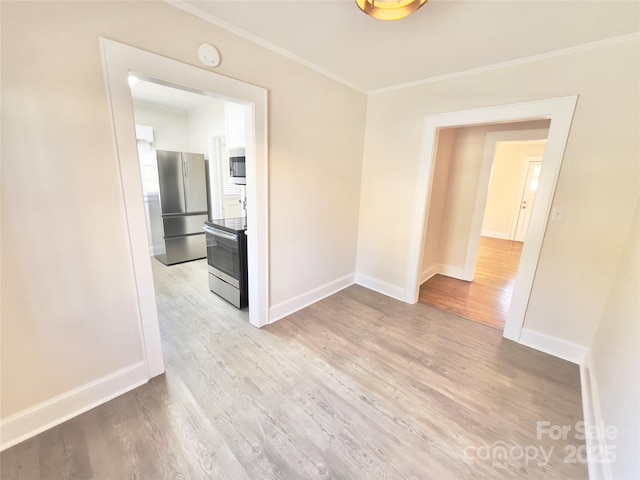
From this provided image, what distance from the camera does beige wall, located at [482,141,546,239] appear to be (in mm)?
6421

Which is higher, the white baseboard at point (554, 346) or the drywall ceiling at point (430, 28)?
the drywall ceiling at point (430, 28)

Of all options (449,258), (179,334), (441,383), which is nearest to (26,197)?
(179,334)

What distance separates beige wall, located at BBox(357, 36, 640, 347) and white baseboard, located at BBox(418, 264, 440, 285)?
158 centimetres

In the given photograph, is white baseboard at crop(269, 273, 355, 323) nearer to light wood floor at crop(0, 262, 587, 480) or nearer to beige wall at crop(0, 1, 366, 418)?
light wood floor at crop(0, 262, 587, 480)

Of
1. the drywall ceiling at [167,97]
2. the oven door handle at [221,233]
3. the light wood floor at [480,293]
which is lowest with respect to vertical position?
the light wood floor at [480,293]

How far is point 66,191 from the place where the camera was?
1.41 metres

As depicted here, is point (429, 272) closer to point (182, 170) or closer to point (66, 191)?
point (66, 191)

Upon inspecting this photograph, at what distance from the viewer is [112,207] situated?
157 cm

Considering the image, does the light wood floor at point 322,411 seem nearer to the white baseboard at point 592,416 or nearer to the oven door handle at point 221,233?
the white baseboard at point 592,416

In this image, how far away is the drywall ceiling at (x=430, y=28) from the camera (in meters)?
1.57

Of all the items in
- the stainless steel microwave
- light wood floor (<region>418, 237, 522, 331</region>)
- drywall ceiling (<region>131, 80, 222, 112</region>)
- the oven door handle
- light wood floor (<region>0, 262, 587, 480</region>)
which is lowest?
light wood floor (<region>0, 262, 587, 480</region>)

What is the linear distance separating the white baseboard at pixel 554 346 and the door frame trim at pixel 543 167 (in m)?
0.08

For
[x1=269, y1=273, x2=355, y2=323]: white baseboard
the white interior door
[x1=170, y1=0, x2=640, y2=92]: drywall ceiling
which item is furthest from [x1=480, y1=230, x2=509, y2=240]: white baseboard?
[x1=170, y1=0, x2=640, y2=92]: drywall ceiling

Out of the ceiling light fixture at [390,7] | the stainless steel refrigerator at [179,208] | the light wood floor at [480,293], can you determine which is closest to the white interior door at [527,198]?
the light wood floor at [480,293]
